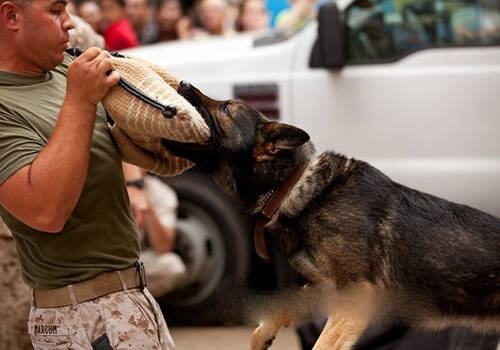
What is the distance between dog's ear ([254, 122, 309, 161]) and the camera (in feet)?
11.9

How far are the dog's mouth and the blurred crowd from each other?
182 inches

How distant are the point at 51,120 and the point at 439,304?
1.60 meters

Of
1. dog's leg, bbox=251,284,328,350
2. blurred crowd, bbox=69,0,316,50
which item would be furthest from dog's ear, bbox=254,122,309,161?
blurred crowd, bbox=69,0,316,50

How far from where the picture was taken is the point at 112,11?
9.04 meters

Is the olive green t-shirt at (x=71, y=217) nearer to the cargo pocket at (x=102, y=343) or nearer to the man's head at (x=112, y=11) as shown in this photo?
the cargo pocket at (x=102, y=343)

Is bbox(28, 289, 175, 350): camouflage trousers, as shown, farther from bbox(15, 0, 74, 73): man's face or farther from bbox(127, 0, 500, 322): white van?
bbox(127, 0, 500, 322): white van

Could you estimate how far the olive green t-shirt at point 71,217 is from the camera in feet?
9.52

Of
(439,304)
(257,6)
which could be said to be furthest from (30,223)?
(257,6)

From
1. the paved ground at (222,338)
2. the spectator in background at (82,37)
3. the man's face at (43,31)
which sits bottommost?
the paved ground at (222,338)

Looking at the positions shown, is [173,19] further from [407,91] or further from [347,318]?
[347,318]

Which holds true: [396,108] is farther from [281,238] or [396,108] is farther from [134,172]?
[281,238]

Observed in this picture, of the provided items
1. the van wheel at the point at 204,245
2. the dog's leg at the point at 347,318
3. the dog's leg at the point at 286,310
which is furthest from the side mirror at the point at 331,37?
the dog's leg at the point at 347,318

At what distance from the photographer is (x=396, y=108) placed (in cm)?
644

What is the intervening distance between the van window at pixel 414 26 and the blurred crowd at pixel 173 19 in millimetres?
1894
